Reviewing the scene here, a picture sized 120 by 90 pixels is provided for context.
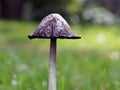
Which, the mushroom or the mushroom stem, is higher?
the mushroom

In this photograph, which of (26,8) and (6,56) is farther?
(26,8)

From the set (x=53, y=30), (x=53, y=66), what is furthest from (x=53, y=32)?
(x=53, y=66)

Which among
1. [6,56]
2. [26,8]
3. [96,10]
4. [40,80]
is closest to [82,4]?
[96,10]

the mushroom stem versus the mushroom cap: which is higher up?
the mushroom cap

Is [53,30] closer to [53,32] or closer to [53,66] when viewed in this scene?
[53,32]

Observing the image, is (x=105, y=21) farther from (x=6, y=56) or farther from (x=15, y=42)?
(x=6, y=56)

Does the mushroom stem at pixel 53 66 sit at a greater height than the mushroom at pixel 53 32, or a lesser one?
lesser

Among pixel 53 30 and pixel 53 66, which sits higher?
pixel 53 30

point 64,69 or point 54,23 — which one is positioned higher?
point 54,23
